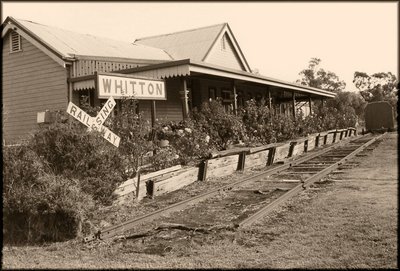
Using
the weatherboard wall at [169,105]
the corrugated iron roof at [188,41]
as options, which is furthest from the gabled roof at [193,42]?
the weatherboard wall at [169,105]

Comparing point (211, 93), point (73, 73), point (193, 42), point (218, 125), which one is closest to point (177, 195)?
point (218, 125)

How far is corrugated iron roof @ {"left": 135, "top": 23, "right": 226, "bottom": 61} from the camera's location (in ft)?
77.4

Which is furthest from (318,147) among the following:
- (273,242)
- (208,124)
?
(273,242)

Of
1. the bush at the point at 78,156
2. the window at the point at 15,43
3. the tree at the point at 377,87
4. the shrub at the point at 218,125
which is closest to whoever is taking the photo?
the bush at the point at 78,156

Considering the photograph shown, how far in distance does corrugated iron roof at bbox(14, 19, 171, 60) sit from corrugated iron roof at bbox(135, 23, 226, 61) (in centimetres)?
221

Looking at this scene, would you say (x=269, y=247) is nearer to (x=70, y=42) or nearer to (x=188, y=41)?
(x=70, y=42)

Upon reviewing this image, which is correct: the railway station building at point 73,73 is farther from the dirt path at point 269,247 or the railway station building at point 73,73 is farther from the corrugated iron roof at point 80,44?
the dirt path at point 269,247

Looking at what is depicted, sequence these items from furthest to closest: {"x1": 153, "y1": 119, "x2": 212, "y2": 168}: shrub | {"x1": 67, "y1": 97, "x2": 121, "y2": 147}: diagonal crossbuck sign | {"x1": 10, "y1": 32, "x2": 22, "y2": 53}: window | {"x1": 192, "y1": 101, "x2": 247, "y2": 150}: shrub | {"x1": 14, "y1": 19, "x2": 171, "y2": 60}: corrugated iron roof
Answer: {"x1": 10, "y1": 32, "x2": 22, "y2": 53}: window, {"x1": 14, "y1": 19, "x2": 171, "y2": 60}: corrugated iron roof, {"x1": 192, "y1": 101, "x2": 247, "y2": 150}: shrub, {"x1": 153, "y1": 119, "x2": 212, "y2": 168}: shrub, {"x1": 67, "y1": 97, "x2": 121, "y2": 147}: diagonal crossbuck sign

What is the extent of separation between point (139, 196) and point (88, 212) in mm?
1869

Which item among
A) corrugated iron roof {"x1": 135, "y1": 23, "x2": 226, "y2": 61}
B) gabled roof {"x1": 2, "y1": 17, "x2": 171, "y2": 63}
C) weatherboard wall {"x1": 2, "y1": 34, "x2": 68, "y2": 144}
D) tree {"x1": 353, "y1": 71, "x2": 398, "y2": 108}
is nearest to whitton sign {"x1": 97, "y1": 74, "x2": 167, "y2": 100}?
weatherboard wall {"x1": 2, "y1": 34, "x2": 68, "y2": 144}

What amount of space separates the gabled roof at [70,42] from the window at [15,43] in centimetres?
33

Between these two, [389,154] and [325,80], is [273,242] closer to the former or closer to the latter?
[389,154]

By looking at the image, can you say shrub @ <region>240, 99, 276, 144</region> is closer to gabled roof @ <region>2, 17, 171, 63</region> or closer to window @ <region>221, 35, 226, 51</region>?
gabled roof @ <region>2, 17, 171, 63</region>

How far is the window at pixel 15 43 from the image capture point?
1745 cm
